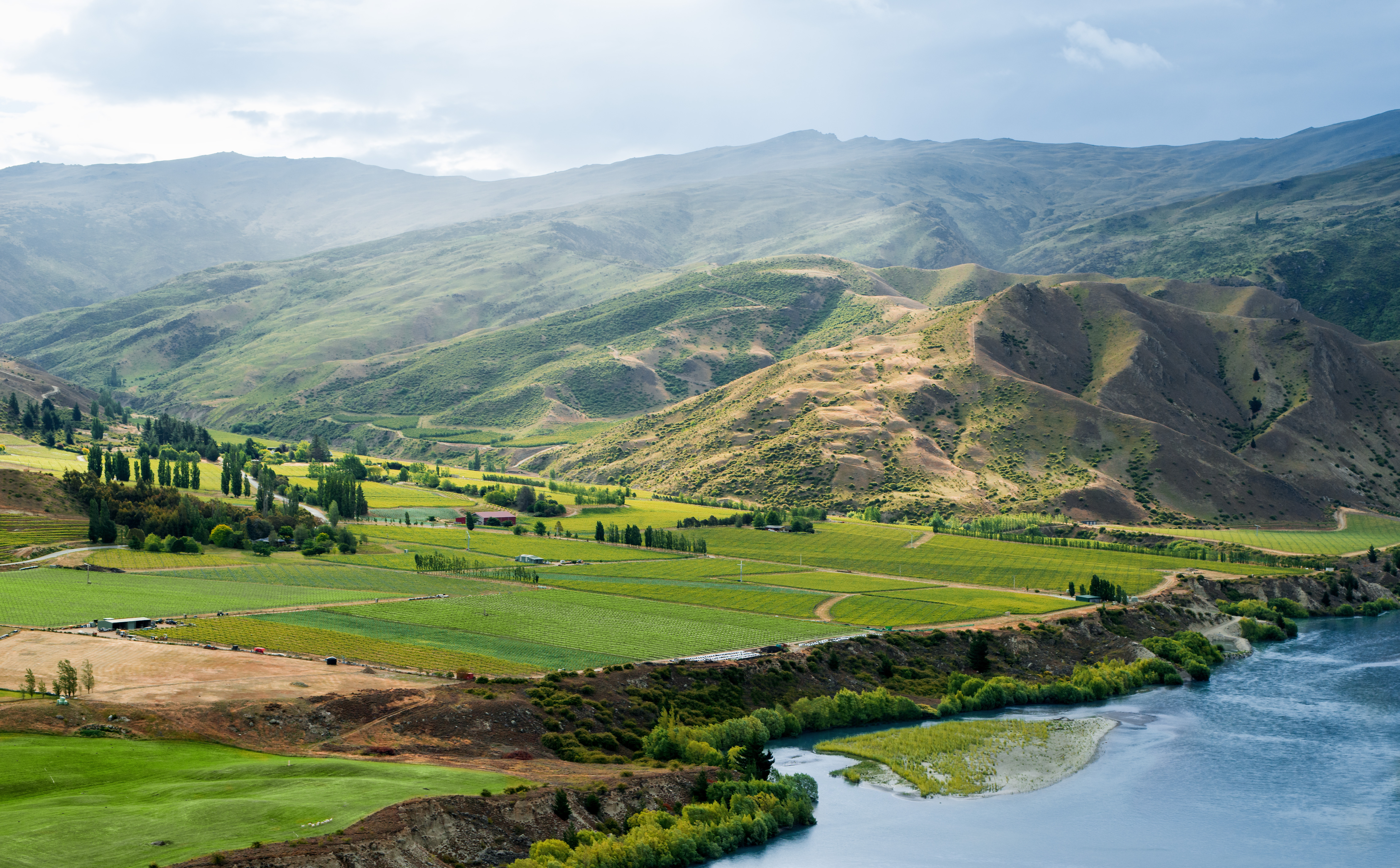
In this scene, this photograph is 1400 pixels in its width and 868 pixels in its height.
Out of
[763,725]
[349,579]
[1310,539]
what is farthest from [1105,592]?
[349,579]

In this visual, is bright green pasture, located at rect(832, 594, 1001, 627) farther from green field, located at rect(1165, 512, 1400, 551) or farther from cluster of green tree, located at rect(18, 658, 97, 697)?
Answer: green field, located at rect(1165, 512, 1400, 551)

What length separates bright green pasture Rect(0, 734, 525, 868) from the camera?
159 feet

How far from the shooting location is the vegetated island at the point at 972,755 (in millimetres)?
80438

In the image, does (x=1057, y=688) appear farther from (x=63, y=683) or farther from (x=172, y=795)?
(x=63, y=683)

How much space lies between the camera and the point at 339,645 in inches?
3743

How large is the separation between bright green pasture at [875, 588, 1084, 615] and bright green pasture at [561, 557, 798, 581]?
20.4m

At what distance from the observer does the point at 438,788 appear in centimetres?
6041

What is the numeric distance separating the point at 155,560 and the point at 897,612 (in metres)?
89.3

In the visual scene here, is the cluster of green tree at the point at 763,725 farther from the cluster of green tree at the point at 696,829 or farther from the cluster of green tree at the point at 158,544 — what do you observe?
the cluster of green tree at the point at 158,544

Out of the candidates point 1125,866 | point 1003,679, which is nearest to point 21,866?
point 1125,866

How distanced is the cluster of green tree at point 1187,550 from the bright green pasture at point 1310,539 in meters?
5.94

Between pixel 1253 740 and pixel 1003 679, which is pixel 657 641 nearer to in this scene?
pixel 1003 679

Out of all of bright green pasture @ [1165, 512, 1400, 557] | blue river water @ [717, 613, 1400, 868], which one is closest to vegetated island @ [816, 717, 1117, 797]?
blue river water @ [717, 613, 1400, 868]

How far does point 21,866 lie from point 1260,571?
155861mm
